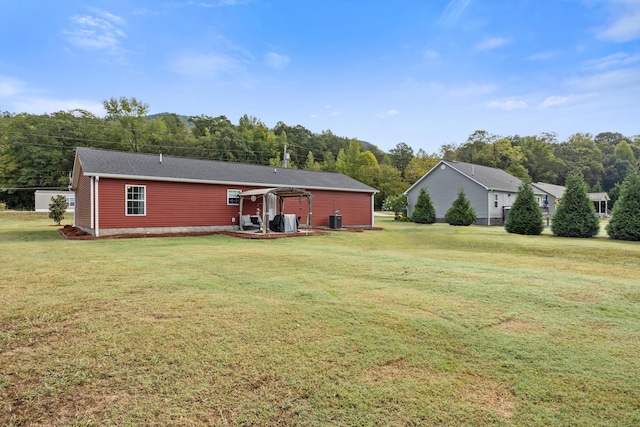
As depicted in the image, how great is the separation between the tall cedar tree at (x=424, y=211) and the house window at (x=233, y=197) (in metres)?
14.9

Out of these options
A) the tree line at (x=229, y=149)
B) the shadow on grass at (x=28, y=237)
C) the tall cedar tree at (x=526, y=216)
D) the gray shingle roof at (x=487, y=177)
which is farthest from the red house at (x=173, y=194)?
the tree line at (x=229, y=149)

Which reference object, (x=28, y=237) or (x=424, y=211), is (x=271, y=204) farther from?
(x=424, y=211)

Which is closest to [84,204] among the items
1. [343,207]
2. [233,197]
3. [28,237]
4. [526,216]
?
[28,237]

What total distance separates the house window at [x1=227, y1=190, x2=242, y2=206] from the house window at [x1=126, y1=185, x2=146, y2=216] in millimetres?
3711

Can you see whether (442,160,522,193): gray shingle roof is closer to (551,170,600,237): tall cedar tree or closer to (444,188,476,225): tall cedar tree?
(444,188,476,225): tall cedar tree

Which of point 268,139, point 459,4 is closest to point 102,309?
point 459,4

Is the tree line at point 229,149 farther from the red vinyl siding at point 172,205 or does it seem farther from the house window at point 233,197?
the red vinyl siding at point 172,205

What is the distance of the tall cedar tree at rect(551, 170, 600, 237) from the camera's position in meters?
15.1

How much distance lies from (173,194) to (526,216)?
16721mm

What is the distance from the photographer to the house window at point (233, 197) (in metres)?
16.6

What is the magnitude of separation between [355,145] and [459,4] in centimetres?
3746

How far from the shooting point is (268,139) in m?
51.5

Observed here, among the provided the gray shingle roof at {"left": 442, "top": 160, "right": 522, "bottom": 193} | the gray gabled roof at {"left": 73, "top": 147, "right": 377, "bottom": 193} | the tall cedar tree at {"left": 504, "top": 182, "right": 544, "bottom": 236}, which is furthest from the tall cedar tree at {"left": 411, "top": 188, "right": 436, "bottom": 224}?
the tall cedar tree at {"left": 504, "top": 182, "right": 544, "bottom": 236}

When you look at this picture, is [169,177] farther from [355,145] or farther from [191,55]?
[355,145]
